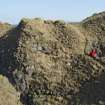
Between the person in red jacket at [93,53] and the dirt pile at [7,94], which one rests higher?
the person in red jacket at [93,53]

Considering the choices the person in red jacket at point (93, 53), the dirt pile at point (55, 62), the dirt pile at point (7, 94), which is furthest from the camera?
the person in red jacket at point (93, 53)

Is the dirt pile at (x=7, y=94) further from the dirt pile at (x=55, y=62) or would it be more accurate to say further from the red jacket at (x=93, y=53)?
the red jacket at (x=93, y=53)

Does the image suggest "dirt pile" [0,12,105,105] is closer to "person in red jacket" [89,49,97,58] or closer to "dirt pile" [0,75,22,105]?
"person in red jacket" [89,49,97,58]

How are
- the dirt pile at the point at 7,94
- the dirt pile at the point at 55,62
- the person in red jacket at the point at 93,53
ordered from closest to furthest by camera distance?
the dirt pile at the point at 7,94 → the dirt pile at the point at 55,62 → the person in red jacket at the point at 93,53

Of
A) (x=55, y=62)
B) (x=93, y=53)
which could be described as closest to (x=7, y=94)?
(x=55, y=62)

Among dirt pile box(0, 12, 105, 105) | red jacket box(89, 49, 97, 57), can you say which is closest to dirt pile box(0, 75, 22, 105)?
dirt pile box(0, 12, 105, 105)

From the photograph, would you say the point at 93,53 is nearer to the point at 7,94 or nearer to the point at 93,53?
the point at 93,53

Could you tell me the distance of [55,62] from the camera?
3459 cm

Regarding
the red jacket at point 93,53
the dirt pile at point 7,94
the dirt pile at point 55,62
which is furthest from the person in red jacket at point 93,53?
the dirt pile at point 7,94

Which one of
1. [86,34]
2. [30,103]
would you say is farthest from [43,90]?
[86,34]

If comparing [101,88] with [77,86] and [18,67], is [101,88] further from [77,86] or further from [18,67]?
[18,67]

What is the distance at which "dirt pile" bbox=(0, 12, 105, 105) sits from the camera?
108 feet

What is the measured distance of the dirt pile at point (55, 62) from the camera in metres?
33.0

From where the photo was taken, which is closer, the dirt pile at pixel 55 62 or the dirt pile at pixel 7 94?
the dirt pile at pixel 7 94
